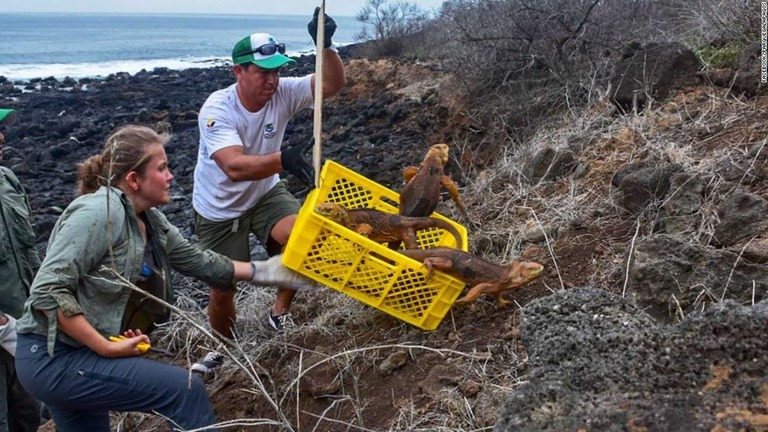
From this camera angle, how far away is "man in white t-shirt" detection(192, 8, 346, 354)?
502cm

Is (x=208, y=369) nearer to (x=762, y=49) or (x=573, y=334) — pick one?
(x=573, y=334)

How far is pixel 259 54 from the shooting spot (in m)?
5.15

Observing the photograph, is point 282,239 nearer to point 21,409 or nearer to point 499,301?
point 499,301

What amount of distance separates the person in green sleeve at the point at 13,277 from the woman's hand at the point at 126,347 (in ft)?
2.88

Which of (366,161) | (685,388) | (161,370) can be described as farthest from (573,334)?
(366,161)

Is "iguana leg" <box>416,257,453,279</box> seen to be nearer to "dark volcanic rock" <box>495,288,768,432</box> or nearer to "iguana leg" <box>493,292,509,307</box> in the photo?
"iguana leg" <box>493,292,509,307</box>

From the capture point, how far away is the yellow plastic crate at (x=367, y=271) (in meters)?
4.06

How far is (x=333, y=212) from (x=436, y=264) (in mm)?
606

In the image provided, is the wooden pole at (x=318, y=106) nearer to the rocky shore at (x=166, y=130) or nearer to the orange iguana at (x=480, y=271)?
the orange iguana at (x=480, y=271)

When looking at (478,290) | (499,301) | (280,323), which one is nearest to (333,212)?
(478,290)

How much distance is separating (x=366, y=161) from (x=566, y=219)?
259 inches

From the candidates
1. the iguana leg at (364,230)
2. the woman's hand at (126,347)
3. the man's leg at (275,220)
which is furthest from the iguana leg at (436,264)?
the man's leg at (275,220)

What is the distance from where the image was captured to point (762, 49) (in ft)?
21.8

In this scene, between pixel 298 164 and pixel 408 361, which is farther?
pixel 298 164
